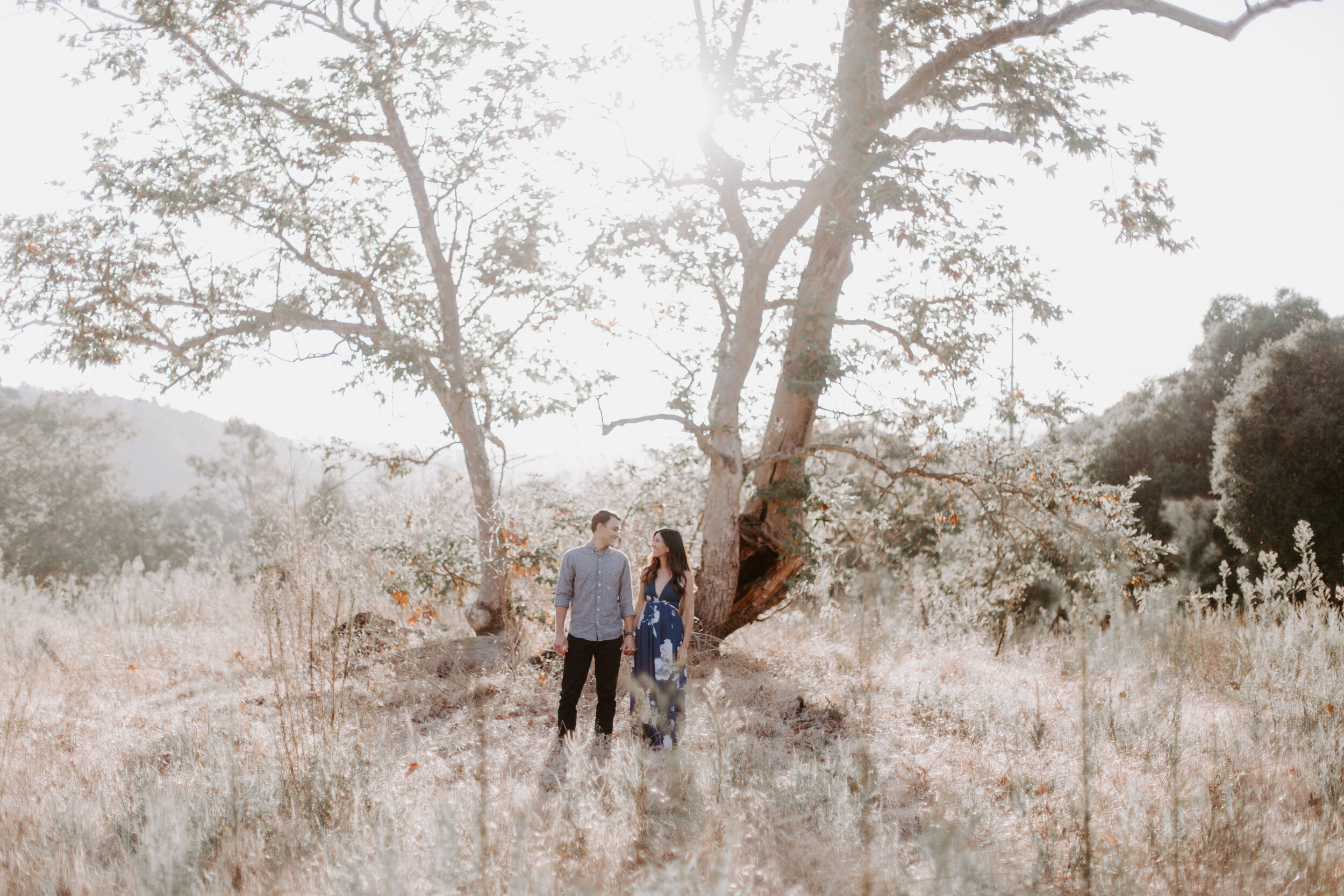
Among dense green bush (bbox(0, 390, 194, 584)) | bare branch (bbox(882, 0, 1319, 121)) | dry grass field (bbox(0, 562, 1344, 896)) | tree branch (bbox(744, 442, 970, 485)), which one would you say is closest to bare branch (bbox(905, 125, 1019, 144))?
bare branch (bbox(882, 0, 1319, 121))

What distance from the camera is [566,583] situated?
232 inches

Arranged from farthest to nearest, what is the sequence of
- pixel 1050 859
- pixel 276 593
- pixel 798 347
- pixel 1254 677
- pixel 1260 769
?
pixel 798 347 < pixel 1254 677 < pixel 1260 769 < pixel 276 593 < pixel 1050 859

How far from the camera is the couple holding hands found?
5.84 m

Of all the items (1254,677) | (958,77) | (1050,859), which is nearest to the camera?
(1050,859)

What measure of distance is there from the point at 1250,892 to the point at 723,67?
7.61 meters

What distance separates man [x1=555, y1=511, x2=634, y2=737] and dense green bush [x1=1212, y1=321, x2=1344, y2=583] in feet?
43.6

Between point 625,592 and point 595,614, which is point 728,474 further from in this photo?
point 595,614

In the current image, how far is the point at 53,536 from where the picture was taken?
2472 centimetres

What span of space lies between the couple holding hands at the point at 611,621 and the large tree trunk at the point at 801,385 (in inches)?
108

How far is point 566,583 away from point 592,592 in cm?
20

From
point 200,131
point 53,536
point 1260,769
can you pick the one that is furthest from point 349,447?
point 53,536

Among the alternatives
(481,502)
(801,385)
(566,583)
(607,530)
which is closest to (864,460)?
(801,385)

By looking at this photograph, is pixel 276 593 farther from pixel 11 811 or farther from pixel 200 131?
pixel 200 131

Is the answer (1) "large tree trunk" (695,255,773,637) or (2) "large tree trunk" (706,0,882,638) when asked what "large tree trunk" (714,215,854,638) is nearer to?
(2) "large tree trunk" (706,0,882,638)
